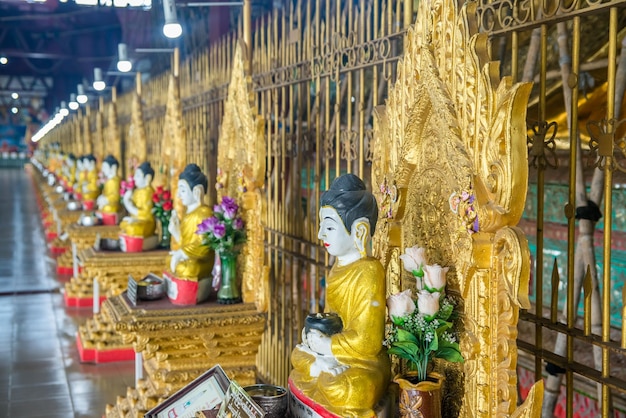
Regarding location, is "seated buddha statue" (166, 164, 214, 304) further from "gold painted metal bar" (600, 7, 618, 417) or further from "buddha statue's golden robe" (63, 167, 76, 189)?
"buddha statue's golden robe" (63, 167, 76, 189)

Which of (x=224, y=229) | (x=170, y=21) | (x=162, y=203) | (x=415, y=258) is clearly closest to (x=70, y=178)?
(x=162, y=203)

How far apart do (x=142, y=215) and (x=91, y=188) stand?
4223 mm

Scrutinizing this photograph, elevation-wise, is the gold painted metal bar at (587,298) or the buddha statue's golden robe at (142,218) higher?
the buddha statue's golden robe at (142,218)

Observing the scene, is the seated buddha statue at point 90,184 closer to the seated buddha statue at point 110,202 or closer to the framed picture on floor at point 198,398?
the seated buddha statue at point 110,202

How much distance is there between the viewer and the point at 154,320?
439 centimetres

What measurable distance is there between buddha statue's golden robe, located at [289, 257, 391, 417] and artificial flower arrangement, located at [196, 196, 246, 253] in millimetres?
1775

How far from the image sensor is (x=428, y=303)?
103 inches

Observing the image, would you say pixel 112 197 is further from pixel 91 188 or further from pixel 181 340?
pixel 181 340

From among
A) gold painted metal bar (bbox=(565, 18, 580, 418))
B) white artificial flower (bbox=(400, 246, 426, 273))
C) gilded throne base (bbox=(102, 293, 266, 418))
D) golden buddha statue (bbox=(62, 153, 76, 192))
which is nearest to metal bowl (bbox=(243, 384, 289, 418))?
white artificial flower (bbox=(400, 246, 426, 273))

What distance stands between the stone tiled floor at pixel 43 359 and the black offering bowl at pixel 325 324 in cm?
285

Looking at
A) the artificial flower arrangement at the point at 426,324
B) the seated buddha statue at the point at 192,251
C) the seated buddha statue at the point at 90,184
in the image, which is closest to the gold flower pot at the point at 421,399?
the artificial flower arrangement at the point at 426,324

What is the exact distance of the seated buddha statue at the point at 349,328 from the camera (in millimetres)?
2705

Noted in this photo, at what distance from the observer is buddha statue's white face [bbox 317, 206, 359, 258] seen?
288 cm

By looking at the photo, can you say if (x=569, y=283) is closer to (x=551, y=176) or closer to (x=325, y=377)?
(x=325, y=377)
